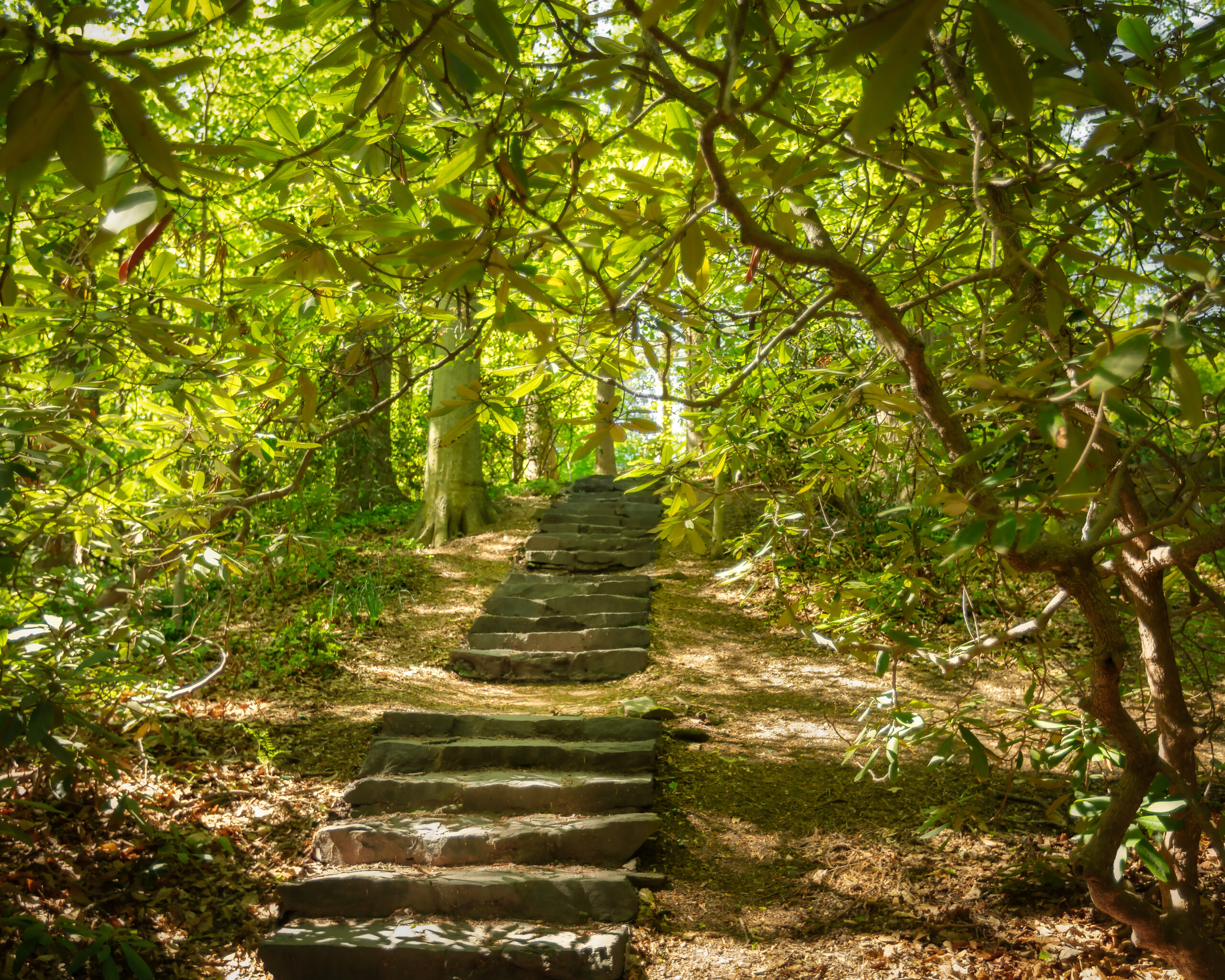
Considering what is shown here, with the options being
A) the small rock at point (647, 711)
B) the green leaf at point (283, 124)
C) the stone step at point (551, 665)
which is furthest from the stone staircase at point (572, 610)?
the green leaf at point (283, 124)

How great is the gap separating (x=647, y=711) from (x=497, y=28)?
364 cm

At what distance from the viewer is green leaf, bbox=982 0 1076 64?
22.7 inches

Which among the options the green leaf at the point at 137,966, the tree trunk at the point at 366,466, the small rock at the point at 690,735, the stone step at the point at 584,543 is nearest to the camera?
the green leaf at the point at 137,966

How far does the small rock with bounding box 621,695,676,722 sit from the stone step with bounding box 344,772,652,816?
0.70 m

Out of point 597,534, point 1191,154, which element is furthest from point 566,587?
point 1191,154

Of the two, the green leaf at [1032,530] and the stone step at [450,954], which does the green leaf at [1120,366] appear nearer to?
the green leaf at [1032,530]

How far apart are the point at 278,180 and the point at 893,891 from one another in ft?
9.55

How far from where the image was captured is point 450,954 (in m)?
2.51

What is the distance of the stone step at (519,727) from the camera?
378 cm

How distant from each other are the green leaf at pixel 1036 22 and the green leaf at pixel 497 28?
65 cm

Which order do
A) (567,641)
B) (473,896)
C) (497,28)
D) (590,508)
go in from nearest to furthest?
(497,28) → (473,896) → (567,641) → (590,508)

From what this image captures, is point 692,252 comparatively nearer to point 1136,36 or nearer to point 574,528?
point 1136,36

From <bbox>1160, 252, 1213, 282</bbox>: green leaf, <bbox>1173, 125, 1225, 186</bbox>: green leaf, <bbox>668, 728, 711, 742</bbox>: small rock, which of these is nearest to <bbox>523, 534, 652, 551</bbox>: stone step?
<bbox>668, 728, 711, 742</bbox>: small rock

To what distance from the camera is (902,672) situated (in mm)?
4879
